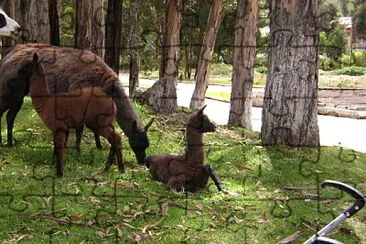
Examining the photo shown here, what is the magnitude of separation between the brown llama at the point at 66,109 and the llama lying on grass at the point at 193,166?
0.84 m

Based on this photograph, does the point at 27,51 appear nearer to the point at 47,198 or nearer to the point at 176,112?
the point at 47,198

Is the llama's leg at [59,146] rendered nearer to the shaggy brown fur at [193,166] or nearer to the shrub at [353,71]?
the shaggy brown fur at [193,166]

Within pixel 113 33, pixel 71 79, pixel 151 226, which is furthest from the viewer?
pixel 113 33

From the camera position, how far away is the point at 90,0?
8852 mm

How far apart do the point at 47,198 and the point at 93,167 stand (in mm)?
1372

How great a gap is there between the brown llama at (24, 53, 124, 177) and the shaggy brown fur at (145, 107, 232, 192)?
83 centimetres

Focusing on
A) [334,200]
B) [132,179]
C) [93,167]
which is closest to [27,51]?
[93,167]

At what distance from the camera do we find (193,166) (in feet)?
19.8

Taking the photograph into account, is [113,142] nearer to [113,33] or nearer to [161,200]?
[161,200]

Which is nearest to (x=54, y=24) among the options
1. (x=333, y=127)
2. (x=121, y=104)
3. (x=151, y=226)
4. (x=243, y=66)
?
(x=121, y=104)

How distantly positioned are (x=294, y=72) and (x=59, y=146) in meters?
3.91

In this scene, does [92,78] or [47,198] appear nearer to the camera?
[47,198]

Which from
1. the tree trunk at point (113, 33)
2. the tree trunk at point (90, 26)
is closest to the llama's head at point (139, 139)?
the tree trunk at point (90, 26)
